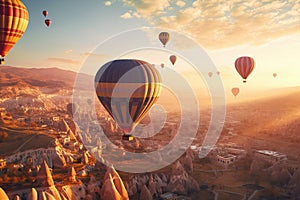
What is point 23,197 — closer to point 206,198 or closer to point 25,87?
point 206,198

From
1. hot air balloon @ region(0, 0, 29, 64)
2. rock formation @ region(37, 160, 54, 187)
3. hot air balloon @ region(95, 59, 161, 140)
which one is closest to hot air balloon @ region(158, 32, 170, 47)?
hot air balloon @ region(95, 59, 161, 140)

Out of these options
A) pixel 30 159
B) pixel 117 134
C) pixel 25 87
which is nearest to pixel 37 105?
pixel 25 87

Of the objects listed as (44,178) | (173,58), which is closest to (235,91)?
(173,58)

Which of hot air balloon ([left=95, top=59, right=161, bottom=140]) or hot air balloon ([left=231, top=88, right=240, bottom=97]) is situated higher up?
hot air balloon ([left=231, top=88, right=240, bottom=97])

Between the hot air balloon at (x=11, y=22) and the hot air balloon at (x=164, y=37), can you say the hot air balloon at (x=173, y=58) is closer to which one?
the hot air balloon at (x=164, y=37)

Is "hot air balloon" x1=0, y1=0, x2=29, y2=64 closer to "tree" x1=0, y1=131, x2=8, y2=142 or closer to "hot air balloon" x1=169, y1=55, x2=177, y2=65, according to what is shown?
"tree" x1=0, y1=131, x2=8, y2=142

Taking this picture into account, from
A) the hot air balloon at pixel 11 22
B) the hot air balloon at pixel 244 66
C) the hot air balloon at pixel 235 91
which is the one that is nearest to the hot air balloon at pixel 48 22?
the hot air balloon at pixel 11 22

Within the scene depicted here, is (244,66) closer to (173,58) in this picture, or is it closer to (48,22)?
(173,58)
